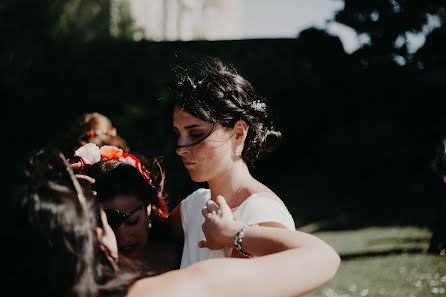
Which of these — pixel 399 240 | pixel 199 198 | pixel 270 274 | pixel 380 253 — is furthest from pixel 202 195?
pixel 399 240

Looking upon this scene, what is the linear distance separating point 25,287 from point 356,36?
42.6ft

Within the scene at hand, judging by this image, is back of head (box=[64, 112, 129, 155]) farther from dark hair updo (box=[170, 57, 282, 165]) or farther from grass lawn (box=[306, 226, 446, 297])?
grass lawn (box=[306, 226, 446, 297])

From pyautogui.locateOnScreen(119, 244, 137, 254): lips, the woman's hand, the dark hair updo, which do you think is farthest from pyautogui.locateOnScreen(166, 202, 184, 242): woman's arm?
the woman's hand

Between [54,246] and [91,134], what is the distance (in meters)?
3.31

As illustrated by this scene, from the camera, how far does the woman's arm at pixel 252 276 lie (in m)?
1.40

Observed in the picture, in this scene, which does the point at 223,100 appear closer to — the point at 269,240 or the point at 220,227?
the point at 220,227

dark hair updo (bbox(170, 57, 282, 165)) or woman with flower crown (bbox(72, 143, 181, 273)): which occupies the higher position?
dark hair updo (bbox(170, 57, 282, 165))

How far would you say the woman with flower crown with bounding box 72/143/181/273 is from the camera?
2410 millimetres

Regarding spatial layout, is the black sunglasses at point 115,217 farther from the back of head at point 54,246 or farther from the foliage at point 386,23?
the foliage at point 386,23

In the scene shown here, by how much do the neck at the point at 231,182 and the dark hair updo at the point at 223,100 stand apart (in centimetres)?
12

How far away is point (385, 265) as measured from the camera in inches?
280

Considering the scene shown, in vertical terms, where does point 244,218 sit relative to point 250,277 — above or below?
below

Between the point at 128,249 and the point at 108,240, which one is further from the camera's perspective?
the point at 128,249

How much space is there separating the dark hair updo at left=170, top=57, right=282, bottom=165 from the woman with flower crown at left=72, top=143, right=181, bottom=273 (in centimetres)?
53
